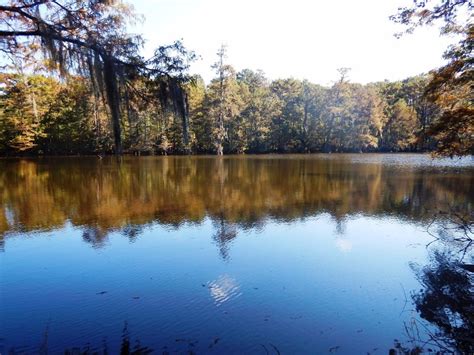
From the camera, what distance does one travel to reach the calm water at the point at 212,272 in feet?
16.5

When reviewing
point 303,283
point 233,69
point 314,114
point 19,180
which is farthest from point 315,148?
point 303,283

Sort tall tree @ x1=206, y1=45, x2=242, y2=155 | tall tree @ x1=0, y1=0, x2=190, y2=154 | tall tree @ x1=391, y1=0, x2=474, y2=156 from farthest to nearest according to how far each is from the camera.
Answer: tall tree @ x1=206, y1=45, x2=242, y2=155 → tall tree @ x1=391, y1=0, x2=474, y2=156 → tall tree @ x1=0, y1=0, x2=190, y2=154

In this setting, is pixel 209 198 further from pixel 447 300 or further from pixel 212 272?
pixel 447 300

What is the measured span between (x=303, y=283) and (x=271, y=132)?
47698mm

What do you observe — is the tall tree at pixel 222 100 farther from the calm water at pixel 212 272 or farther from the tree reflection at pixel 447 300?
the tree reflection at pixel 447 300

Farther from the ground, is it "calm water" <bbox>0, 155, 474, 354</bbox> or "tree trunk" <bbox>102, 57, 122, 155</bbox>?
"tree trunk" <bbox>102, 57, 122, 155</bbox>

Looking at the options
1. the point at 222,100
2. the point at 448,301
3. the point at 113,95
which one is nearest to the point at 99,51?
the point at 113,95

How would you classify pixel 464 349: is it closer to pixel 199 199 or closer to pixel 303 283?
pixel 303 283

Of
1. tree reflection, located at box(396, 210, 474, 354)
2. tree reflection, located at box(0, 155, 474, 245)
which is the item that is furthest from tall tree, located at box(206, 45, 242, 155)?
tree reflection, located at box(396, 210, 474, 354)

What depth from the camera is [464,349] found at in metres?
4.44

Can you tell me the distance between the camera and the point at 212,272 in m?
7.27

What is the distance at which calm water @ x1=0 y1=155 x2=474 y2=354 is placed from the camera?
16.5ft

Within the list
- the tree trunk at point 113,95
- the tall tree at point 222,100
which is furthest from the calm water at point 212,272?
the tall tree at point 222,100

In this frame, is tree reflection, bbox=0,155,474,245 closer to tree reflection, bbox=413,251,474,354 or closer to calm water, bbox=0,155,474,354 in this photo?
calm water, bbox=0,155,474,354
